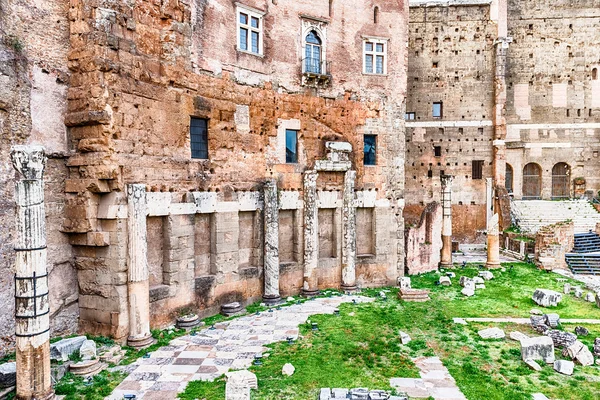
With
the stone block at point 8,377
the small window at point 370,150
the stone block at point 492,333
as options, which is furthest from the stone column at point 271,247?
the stone block at point 8,377

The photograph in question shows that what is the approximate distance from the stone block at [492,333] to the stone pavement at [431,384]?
2.36 meters

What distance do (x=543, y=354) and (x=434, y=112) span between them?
22.2m

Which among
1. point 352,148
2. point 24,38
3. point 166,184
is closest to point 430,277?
point 352,148

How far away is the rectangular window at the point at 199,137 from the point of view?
13.1m

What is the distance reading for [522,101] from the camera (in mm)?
30297

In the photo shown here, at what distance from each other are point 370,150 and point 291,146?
353 cm

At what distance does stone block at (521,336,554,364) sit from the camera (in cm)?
996

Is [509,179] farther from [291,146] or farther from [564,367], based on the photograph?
[564,367]

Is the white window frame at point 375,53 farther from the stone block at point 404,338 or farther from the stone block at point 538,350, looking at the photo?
the stone block at point 538,350

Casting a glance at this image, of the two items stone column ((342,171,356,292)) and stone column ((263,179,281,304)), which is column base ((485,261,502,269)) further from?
stone column ((263,179,281,304))

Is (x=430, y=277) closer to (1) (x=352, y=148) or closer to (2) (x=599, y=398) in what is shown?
(1) (x=352, y=148)

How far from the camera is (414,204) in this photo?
2989 cm

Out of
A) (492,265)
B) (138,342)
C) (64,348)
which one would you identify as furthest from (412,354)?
(492,265)

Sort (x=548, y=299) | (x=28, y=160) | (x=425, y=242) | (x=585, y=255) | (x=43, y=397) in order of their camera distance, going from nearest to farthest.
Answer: (x=28, y=160)
(x=43, y=397)
(x=548, y=299)
(x=425, y=242)
(x=585, y=255)
